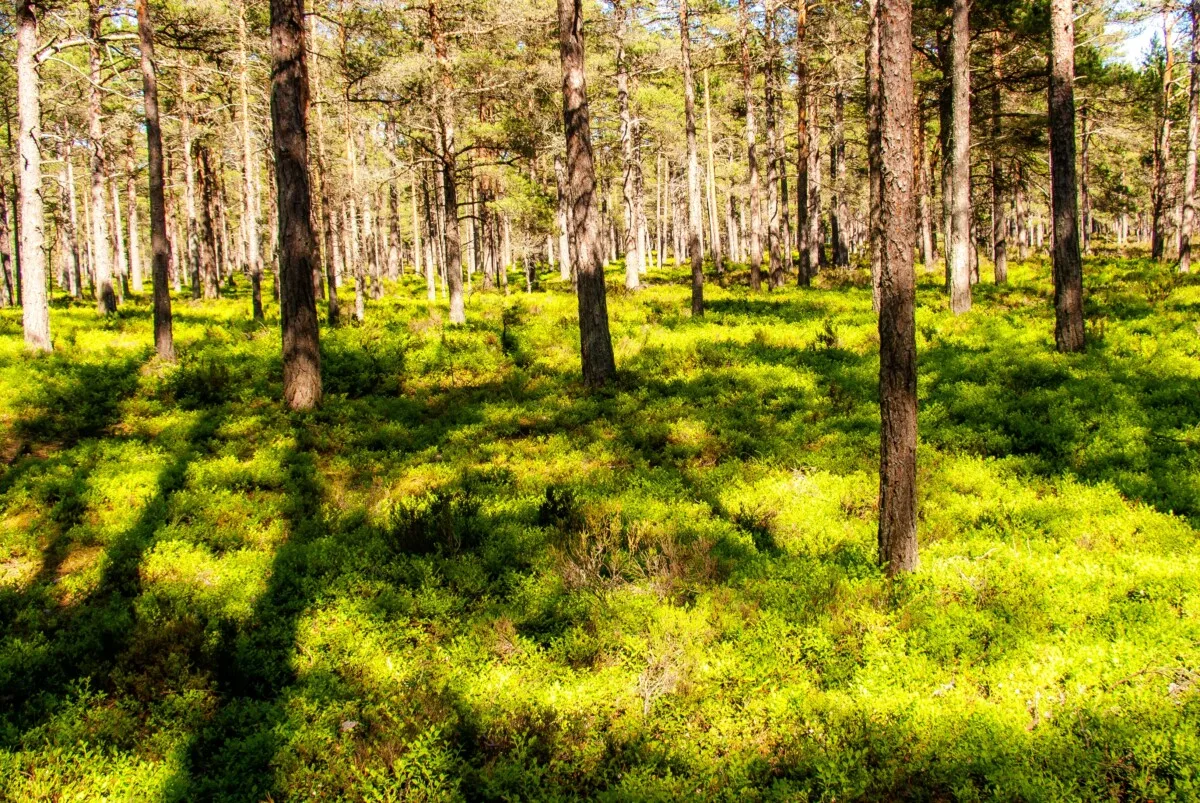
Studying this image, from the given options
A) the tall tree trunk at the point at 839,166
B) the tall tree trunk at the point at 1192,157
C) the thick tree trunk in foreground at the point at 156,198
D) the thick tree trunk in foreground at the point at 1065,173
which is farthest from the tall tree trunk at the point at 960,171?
the thick tree trunk in foreground at the point at 156,198

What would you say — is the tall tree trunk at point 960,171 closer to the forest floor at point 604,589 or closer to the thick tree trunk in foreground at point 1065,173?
the thick tree trunk in foreground at point 1065,173

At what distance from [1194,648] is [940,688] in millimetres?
1725

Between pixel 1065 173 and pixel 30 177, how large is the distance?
61.7ft

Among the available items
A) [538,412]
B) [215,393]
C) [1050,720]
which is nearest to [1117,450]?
[1050,720]

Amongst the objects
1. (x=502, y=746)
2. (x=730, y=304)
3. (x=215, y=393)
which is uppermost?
(x=730, y=304)

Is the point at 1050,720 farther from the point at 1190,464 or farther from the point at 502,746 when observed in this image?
the point at 1190,464

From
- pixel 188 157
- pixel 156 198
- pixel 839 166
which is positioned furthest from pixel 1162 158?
pixel 188 157

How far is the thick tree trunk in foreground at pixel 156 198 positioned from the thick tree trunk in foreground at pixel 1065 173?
52.7 feet

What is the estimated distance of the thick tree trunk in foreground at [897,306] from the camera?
4.96m

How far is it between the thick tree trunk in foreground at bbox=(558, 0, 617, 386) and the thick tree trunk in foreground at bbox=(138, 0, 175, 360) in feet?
27.0

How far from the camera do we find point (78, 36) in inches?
520

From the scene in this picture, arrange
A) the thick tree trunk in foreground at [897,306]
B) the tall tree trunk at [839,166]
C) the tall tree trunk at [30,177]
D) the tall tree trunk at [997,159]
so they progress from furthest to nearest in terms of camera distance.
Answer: the tall tree trunk at [839,166]
the tall tree trunk at [997,159]
the tall tree trunk at [30,177]
the thick tree trunk in foreground at [897,306]

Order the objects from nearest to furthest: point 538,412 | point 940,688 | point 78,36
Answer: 1. point 940,688
2. point 538,412
3. point 78,36

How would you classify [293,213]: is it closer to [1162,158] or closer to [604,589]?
[604,589]
